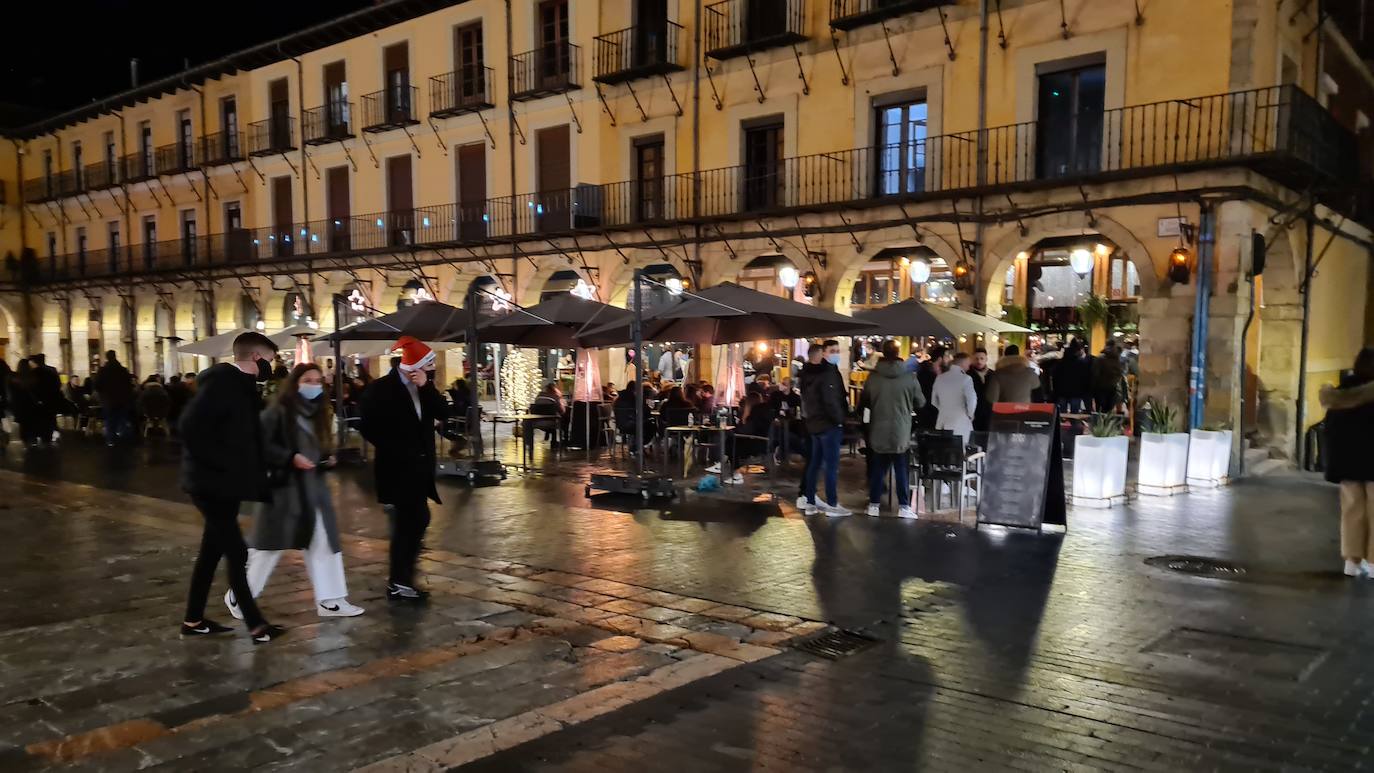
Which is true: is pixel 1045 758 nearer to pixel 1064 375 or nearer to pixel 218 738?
pixel 218 738

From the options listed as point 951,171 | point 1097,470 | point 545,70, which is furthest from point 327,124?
point 1097,470

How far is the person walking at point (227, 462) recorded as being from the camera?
5457 mm

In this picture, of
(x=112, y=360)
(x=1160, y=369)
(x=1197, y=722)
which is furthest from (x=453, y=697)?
(x=112, y=360)

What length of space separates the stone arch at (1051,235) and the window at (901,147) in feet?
6.26

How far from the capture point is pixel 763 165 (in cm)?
1894

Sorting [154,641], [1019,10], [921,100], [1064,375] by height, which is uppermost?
[1019,10]

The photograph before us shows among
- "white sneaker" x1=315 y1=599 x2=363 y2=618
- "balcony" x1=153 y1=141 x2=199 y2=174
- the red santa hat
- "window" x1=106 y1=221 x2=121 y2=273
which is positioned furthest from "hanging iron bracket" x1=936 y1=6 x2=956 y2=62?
"window" x1=106 y1=221 x2=121 y2=273

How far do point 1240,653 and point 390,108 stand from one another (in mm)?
24086

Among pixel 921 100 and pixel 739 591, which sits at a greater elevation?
pixel 921 100

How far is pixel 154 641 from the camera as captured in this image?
5730 millimetres

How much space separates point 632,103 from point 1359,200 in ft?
47.1

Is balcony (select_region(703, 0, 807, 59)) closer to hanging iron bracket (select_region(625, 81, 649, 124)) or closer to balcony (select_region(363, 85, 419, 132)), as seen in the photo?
hanging iron bracket (select_region(625, 81, 649, 124))

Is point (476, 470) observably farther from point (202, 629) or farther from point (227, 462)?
point (227, 462)

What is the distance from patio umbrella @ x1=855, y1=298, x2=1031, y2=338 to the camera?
12.6m
